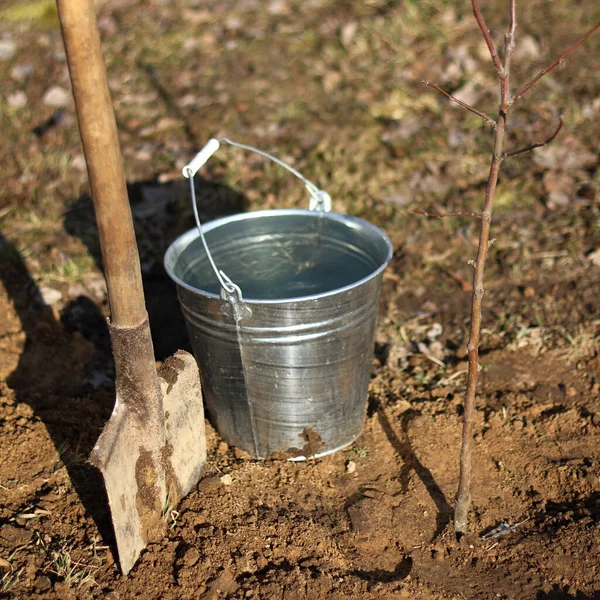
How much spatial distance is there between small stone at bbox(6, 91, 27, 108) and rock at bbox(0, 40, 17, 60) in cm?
53

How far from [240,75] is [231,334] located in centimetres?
344

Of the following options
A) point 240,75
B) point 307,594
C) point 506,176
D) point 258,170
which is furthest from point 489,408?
point 240,75

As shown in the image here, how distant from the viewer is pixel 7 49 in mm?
5730

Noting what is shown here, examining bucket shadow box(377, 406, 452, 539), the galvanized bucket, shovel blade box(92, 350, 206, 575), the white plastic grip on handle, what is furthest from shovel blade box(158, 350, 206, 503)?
bucket shadow box(377, 406, 452, 539)

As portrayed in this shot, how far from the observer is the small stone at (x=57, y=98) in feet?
17.2

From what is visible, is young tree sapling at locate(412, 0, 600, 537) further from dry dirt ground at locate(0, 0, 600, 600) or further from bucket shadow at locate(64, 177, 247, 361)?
bucket shadow at locate(64, 177, 247, 361)

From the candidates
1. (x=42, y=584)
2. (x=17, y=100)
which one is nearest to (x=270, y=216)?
(x=42, y=584)

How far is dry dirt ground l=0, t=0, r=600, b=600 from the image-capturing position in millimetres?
2428

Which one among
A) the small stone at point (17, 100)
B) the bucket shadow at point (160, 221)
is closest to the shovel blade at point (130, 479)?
the bucket shadow at point (160, 221)

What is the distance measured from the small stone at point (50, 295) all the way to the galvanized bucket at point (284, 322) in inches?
44.0

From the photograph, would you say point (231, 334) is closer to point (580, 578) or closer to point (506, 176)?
point (580, 578)

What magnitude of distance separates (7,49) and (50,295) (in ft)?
9.75

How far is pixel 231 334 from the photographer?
2545 millimetres

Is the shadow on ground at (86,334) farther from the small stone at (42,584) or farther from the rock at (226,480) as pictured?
the rock at (226,480)
